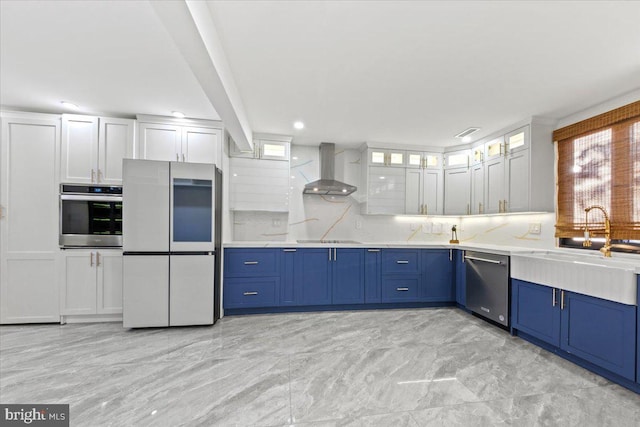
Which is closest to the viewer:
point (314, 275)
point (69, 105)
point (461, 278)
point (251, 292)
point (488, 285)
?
point (69, 105)

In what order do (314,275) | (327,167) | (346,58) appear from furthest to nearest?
(327,167) → (314,275) → (346,58)

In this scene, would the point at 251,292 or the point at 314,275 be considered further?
the point at 314,275

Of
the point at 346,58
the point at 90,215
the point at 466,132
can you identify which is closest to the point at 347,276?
the point at 466,132

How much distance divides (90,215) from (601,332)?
482 centimetres

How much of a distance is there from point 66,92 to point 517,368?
4.64 m

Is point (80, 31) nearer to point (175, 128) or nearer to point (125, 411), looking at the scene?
point (175, 128)

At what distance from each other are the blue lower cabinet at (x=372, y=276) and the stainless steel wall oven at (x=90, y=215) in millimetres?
2949

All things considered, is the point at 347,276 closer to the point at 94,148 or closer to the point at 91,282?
the point at 91,282

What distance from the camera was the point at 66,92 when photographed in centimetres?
258

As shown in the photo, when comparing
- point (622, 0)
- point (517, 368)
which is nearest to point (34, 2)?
point (622, 0)

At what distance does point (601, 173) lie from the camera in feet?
8.68

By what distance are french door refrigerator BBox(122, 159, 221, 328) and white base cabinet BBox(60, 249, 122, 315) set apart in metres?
0.35

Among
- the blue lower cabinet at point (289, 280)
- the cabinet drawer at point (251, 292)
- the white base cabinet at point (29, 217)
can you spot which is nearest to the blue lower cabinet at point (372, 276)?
the blue lower cabinet at point (289, 280)

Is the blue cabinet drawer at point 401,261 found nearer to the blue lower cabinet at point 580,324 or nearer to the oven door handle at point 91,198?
the blue lower cabinet at point 580,324
